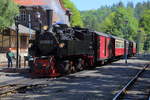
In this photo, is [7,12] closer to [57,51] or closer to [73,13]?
[57,51]

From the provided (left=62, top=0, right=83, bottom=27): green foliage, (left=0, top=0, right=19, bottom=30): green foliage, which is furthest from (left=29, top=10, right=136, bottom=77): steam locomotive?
(left=62, top=0, right=83, bottom=27): green foliage

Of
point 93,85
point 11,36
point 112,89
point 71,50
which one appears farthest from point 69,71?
point 11,36

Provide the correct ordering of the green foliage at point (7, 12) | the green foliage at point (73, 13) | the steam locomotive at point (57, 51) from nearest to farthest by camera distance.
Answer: the steam locomotive at point (57, 51) → the green foliage at point (7, 12) → the green foliage at point (73, 13)

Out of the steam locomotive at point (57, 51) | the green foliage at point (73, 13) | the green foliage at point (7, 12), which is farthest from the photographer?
the green foliage at point (73, 13)

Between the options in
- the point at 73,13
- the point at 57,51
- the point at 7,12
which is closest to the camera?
the point at 57,51

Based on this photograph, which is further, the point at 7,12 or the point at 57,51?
the point at 7,12

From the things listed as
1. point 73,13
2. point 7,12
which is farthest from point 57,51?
point 73,13

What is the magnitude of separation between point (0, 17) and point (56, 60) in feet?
48.8

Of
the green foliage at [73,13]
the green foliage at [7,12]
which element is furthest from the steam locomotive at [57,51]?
the green foliage at [73,13]

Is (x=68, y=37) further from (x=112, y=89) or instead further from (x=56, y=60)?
(x=112, y=89)

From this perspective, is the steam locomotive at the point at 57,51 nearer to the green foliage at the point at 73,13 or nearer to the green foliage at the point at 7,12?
the green foliage at the point at 7,12

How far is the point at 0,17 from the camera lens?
33.4 m

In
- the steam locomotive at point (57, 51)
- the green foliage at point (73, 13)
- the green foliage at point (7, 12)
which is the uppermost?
the green foliage at point (73, 13)

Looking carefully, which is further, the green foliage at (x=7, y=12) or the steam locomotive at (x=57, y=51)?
the green foliage at (x=7, y=12)
